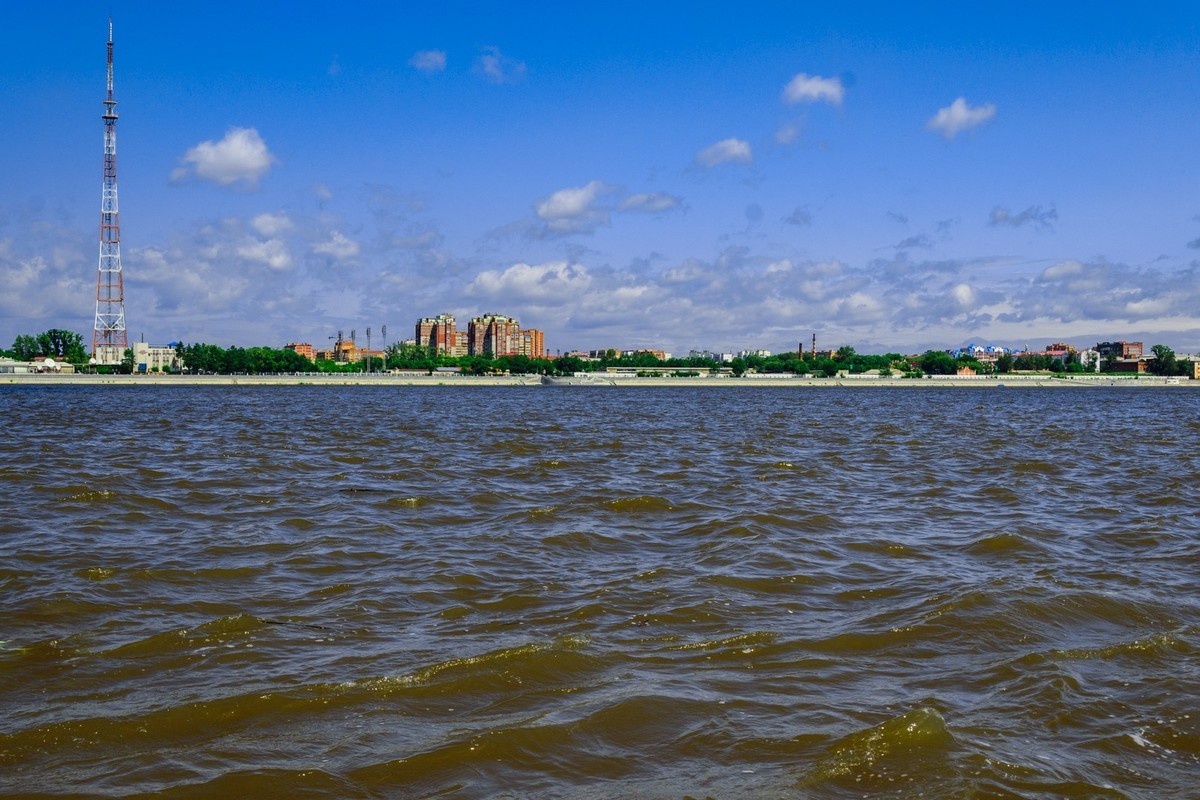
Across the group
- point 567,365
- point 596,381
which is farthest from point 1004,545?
point 567,365

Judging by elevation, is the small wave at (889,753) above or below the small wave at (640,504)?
above

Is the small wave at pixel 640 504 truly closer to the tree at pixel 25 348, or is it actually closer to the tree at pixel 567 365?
the tree at pixel 567 365

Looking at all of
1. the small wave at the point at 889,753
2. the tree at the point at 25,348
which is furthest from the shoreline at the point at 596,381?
the small wave at the point at 889,753

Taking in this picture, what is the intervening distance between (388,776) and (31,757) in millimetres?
1814

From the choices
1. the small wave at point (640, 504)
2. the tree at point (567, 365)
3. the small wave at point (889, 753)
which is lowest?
the small wave at point (640, 504)

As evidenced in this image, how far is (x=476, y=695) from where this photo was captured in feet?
17.9

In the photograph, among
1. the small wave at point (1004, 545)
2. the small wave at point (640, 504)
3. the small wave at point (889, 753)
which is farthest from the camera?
the small wave at point (640, 504)

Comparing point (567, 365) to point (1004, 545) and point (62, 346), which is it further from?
point (1004, 545)

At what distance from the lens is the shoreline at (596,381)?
118 metres

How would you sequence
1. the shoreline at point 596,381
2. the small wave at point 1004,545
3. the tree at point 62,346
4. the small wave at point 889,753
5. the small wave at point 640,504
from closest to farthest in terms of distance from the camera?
the small wave at point 889,753
the small wave at point 1004,545
the small wave at point 640,504
the shoreline at point 596,381
the tree at point 62,346

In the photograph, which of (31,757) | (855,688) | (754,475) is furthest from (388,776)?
(754,475)

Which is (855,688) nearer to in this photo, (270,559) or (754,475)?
(270,559)

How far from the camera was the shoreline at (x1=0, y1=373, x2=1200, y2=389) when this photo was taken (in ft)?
388

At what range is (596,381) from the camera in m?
148
